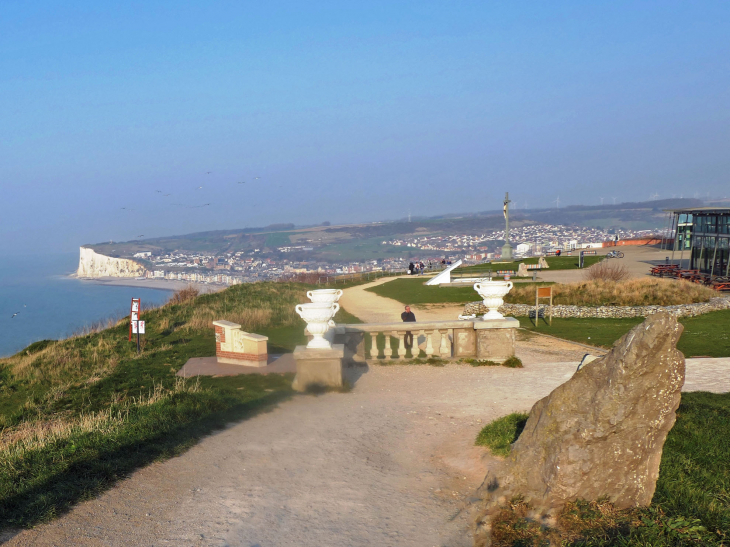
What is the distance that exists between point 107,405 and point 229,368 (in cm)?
277

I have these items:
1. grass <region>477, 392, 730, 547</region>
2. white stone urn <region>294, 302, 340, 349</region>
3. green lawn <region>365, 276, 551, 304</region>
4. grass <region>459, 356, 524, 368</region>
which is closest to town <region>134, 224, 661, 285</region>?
green lawn <region>365, 276, 551, 304</region>

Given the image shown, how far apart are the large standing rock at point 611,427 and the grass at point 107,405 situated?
4.15 meters

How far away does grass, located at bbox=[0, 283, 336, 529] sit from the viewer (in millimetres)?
5789

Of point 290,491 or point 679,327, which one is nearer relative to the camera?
point 679,327

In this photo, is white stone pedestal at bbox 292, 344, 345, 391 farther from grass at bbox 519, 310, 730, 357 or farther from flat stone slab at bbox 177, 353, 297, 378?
grass at bbox 519, 310, 730, 357

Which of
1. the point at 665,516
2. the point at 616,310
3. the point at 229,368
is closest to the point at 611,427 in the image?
the point at 665,516

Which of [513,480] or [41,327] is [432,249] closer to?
[41,327]

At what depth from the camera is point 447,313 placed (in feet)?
76.2

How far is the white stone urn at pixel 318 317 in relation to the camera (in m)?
9.95

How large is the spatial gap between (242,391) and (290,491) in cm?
454

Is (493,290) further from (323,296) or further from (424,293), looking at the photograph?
(424,293)

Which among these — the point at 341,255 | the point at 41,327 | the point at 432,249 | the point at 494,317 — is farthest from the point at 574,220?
the point at 494,317

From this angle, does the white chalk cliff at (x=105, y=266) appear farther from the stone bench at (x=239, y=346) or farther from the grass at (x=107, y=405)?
the stone bench at (x=239, y=346)

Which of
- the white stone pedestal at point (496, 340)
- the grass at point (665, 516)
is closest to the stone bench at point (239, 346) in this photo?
the white stone pedestal at point (496, 340)
